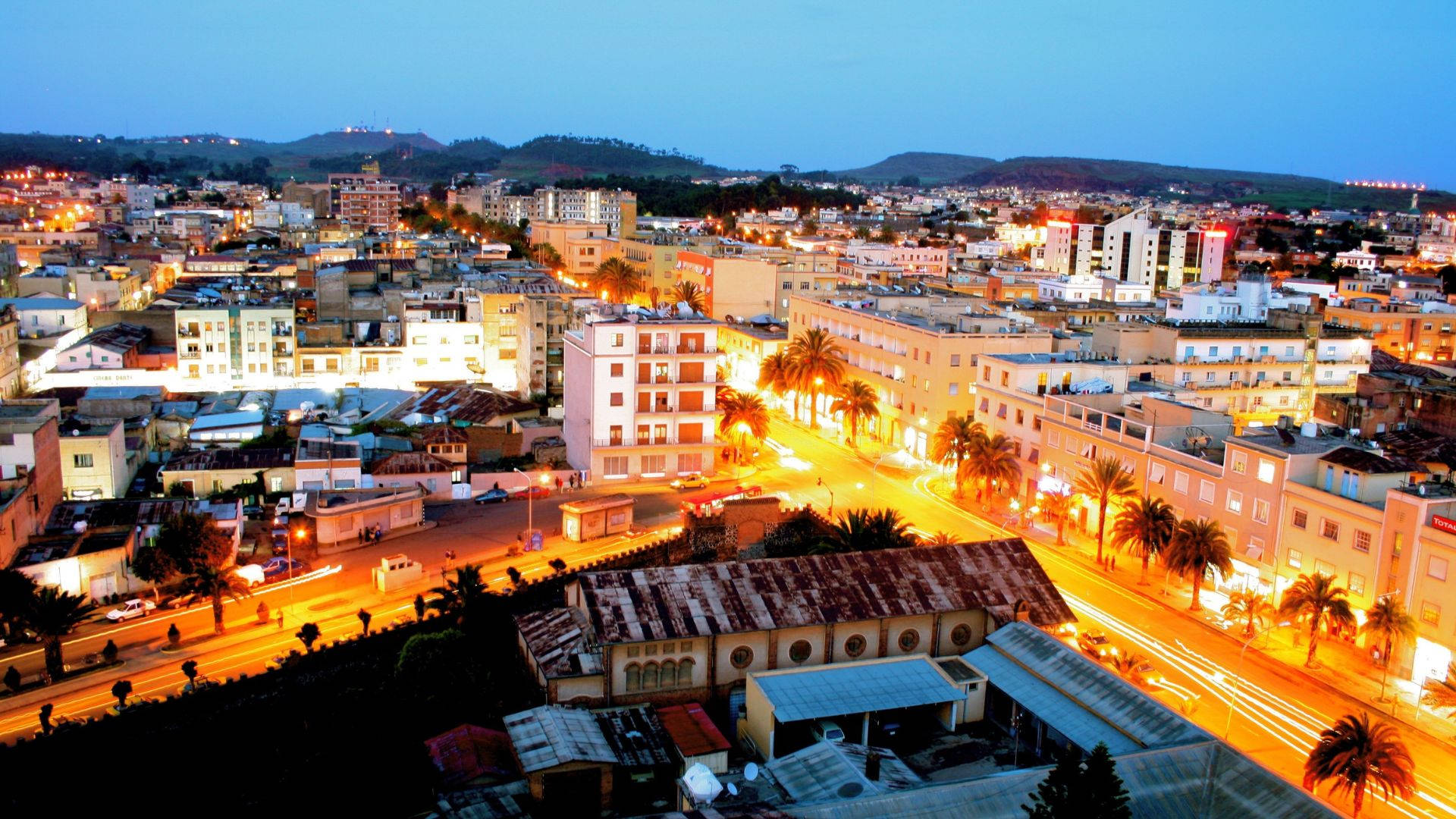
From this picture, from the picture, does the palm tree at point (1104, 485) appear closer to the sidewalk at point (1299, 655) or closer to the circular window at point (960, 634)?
the sidewalk at point (1299, 655)

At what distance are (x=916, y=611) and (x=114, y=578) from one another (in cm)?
2781

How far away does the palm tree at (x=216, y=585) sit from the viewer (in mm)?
36438

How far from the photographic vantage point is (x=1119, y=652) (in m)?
33.0

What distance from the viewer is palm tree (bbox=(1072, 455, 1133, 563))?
137 ft

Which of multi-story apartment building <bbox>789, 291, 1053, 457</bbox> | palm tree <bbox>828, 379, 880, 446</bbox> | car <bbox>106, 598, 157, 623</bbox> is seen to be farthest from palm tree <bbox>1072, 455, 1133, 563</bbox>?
car <bbox>106, 598, 157, 623</bbox>

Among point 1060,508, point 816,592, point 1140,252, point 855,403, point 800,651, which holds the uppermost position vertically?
point 1140,252

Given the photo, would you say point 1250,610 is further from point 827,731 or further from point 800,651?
point 827,731

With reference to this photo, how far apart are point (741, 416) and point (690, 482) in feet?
17.6

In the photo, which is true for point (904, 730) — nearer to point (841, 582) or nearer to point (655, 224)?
point (841, 582)

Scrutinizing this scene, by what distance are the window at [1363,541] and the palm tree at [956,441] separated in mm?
16782

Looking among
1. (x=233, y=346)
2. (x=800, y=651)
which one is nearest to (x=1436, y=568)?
(x=800, y=651)

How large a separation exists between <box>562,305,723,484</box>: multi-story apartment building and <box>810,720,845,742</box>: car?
27144 mm

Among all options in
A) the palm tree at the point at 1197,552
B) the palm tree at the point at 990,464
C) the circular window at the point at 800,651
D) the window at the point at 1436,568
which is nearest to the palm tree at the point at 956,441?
the palm tree at the point at 990,464

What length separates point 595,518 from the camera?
150 ft
